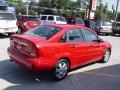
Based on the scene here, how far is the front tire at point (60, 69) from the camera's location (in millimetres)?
7082

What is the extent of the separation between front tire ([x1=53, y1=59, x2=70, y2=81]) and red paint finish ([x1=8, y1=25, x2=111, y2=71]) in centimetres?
13

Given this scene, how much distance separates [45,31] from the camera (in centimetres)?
758

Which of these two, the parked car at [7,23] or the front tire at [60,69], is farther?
the parked car at [7,23]

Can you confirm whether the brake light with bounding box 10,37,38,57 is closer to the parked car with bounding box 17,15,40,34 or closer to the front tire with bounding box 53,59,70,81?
the front tire with bounding box 53,59,70,81

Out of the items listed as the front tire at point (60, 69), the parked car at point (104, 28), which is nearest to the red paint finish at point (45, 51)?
the front tire at point (60, 69)

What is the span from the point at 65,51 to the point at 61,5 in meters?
59.3

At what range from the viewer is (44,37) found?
716 cm

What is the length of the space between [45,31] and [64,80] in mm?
1524

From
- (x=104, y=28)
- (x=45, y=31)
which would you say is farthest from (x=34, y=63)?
(x=104, y=28)

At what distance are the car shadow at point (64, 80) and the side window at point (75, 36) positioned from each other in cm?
110

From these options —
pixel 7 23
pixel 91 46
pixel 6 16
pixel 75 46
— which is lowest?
pixel 91 46

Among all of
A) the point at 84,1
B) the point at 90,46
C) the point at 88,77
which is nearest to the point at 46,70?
the point at 88,77

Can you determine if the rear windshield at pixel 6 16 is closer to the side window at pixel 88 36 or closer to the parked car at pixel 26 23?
the parked car at pixel 26 23

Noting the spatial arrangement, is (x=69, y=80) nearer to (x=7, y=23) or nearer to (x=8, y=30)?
(x=8, y=30)
